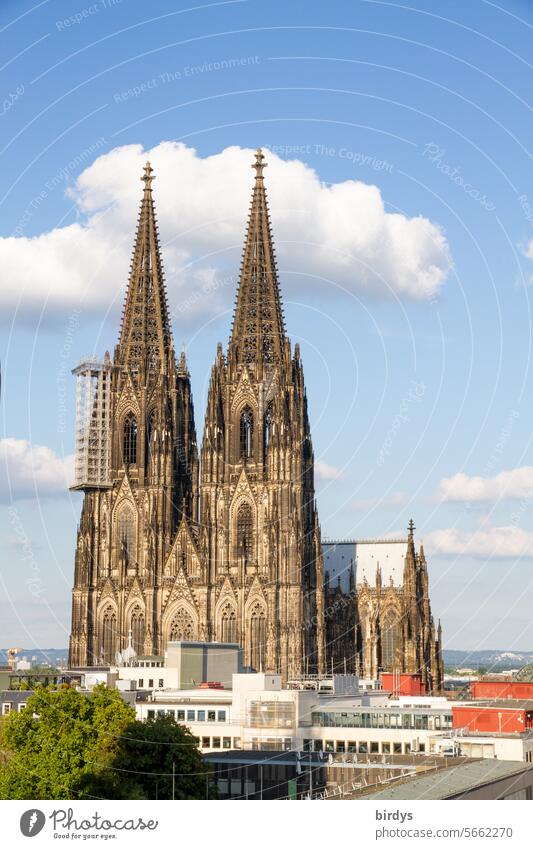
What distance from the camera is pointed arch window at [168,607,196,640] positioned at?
113 meters

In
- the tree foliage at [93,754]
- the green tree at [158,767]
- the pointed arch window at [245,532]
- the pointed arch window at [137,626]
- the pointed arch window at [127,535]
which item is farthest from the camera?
the pointed arch window at [127,535]

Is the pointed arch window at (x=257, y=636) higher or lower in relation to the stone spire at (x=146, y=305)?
lower

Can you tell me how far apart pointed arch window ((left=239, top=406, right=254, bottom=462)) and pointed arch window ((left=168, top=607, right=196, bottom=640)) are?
38.4ft

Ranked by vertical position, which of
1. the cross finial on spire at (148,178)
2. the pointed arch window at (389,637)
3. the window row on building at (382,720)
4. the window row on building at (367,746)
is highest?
the cross finial on spire at (148,178)

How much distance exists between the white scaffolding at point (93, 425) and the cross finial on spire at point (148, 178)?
13156mm

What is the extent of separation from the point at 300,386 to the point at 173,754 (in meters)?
54.6

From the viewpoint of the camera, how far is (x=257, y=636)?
365 ft

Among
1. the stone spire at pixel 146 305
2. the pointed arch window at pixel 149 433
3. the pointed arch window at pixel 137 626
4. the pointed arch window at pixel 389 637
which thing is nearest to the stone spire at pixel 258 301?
the stone spire at pixel 146 305

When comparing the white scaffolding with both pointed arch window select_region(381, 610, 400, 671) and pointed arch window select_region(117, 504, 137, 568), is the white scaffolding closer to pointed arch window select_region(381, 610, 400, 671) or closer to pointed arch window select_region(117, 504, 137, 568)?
pointed arch window select_region(117, 504, 137, 568)

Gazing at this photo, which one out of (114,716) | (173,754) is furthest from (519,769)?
(114,716)

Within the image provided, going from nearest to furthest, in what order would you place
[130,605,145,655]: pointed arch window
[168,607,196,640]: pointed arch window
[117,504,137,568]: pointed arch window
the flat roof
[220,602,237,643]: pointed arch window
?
the flat roof
[220,602,237,643]: pointed arch window
[168,607,196,640]: pointed arch window
[130,605,145,655]: pointed arch window
[117,504,137,568]: pointed arch window

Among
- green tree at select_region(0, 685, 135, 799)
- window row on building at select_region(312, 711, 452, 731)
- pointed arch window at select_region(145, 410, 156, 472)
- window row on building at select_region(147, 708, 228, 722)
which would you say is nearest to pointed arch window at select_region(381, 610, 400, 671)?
pointed arch window at select_region(145, 410, 156, 472)

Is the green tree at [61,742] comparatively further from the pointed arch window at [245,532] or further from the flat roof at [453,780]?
the pointed arch window at [245,532]

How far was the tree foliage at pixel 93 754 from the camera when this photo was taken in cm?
6134
